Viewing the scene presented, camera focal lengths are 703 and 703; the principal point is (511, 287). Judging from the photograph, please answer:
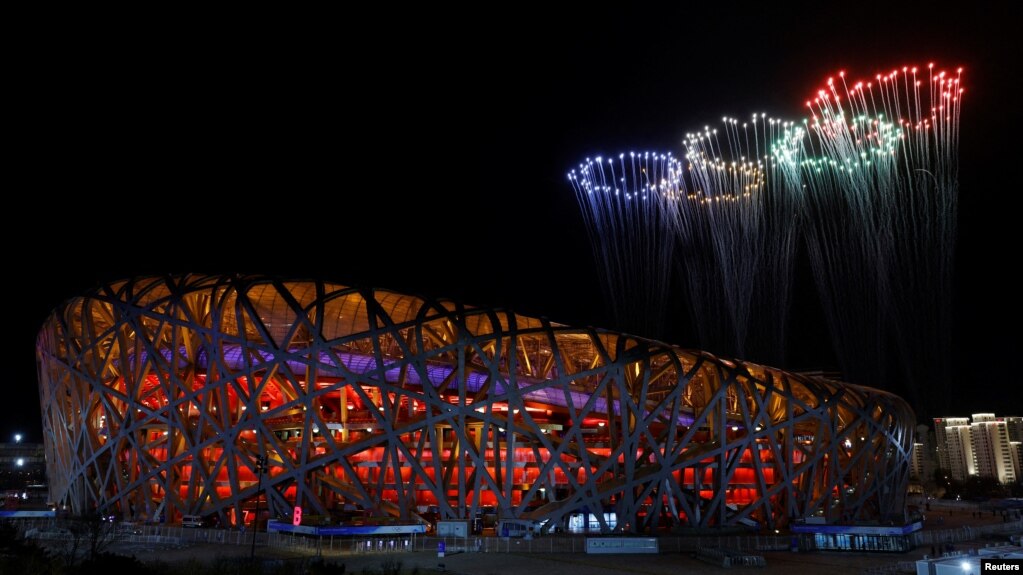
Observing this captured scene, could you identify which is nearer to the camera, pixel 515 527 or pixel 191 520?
pixel 515 527

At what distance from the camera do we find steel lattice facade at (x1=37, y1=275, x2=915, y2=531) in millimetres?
43938

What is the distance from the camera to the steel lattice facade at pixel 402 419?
1730 inches

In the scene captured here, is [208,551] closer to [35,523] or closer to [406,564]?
[406,564]

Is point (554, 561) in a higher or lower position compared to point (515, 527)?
lower

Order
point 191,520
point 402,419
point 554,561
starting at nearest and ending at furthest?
point 554,561 → point 191,520 → point 402,419

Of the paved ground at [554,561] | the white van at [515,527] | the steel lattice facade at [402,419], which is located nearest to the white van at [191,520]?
the steel lattice facade at [402,419]

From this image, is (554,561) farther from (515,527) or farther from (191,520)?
(191,520)

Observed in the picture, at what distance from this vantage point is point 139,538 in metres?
38.6

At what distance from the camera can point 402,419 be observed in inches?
2058

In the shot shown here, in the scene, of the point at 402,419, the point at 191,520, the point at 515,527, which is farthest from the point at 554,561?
the point at 191,520

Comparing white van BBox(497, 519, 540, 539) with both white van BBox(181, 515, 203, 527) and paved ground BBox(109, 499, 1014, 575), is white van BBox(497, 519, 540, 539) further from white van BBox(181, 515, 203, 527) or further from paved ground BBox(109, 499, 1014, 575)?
white van BBox(181, 515, 203, 527)

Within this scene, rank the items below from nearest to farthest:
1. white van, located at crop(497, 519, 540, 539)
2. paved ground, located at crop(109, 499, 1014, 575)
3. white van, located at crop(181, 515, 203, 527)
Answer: paved ground, located at crop(109, 499, 1014, 575) → white van, located at crop(497, 519, 540, 539) → white van, located at crop(181, 515, 203, 527)

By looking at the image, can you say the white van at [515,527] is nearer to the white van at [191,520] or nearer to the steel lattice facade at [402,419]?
the steel lattice facade at [402,419]

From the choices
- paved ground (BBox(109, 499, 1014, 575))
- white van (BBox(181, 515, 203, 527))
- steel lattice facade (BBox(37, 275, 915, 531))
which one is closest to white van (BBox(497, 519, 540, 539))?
steel lattice facade (BBox(37, 275, 915, 531))
